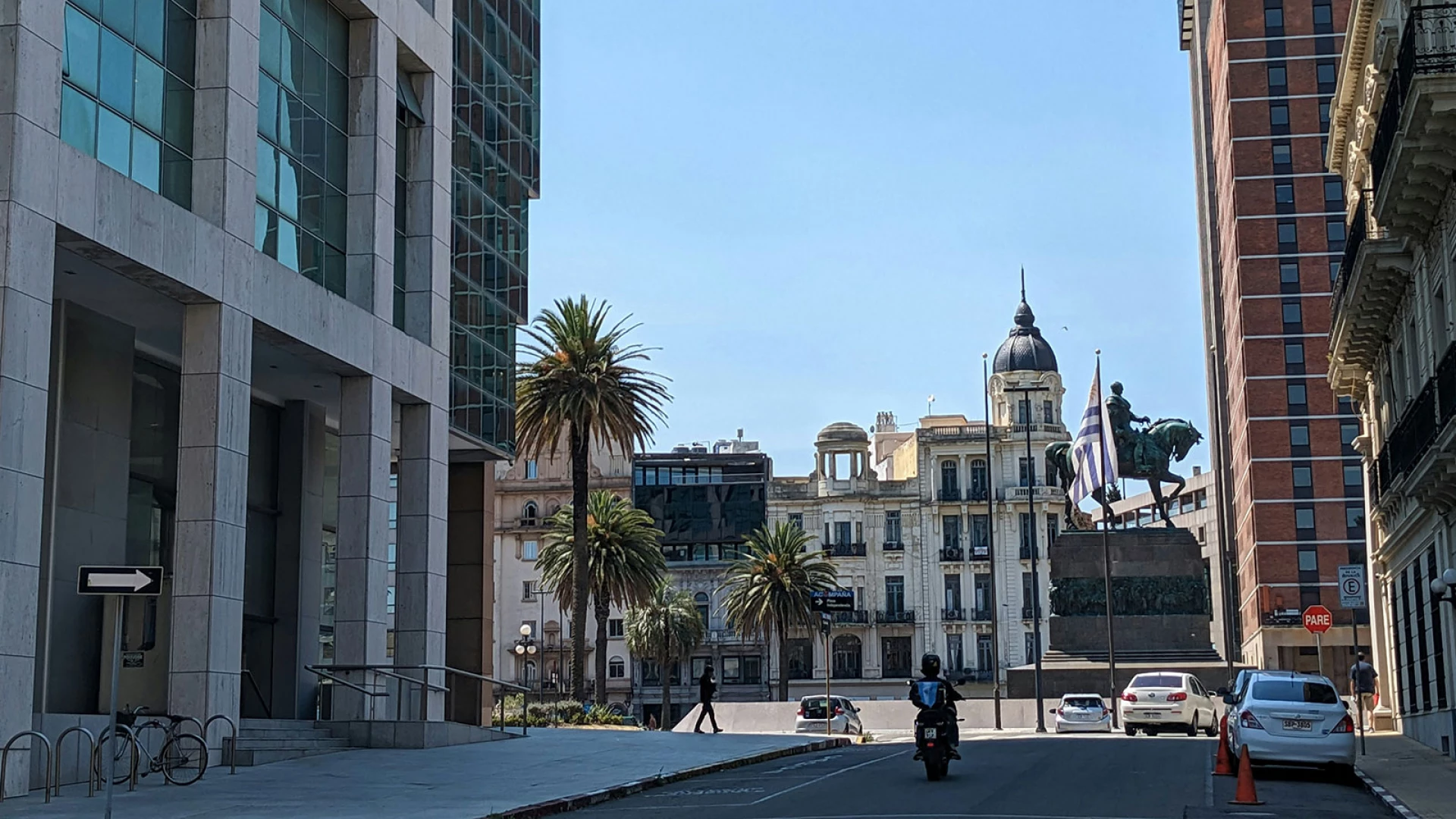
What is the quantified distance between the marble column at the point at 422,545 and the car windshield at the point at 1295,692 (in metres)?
18.1

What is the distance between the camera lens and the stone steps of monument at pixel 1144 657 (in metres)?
61.3

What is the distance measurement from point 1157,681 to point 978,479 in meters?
78.8

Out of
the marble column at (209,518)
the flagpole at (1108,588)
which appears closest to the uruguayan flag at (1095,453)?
the flagpole at (1108,588)

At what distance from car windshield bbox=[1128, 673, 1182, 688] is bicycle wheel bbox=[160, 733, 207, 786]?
81.8 ft

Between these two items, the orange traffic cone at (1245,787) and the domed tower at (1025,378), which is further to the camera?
the domed tower at (1025,378)

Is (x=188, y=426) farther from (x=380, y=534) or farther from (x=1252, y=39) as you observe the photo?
(x=1252, y=39)

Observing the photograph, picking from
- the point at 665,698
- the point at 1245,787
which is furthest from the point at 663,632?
the point at 1245,787

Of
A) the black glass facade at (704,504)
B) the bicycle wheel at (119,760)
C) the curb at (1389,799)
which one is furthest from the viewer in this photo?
the black glass facade at (704,504)

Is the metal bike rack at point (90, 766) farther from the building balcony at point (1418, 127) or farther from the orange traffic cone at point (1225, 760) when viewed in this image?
the building balcony at point (1418, 127)

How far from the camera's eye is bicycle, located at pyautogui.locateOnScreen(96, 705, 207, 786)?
2448 cm

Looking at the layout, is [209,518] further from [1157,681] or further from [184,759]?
[1157,681]

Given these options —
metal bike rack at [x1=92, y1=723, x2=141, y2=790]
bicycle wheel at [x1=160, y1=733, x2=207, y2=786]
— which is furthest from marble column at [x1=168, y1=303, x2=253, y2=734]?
metal bike rack at [x1=92, y1=723, x2=141, y2=790]

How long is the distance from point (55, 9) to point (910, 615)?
99.9m

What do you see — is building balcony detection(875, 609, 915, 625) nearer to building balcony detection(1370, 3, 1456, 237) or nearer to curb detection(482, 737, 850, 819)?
curb detection(482, 737, 850, 819)
